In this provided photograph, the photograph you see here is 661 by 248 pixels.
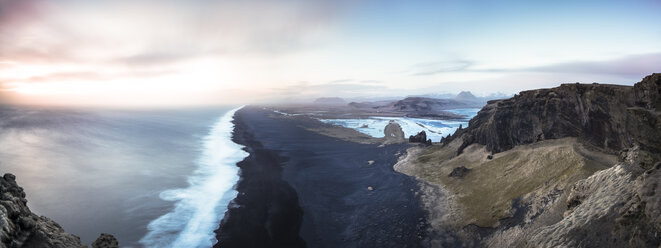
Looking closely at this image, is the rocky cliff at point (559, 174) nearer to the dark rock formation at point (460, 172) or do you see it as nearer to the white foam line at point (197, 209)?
the dark rock formation at point (460, 172)

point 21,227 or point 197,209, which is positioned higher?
point 21,227

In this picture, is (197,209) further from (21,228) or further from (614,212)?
(614,212)

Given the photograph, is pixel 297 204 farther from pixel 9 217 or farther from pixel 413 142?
pixel 413 142

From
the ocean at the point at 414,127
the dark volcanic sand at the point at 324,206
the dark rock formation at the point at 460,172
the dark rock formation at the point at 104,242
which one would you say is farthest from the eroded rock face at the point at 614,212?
the ocean at the point at 414,127

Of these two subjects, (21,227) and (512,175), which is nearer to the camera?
(21,227)

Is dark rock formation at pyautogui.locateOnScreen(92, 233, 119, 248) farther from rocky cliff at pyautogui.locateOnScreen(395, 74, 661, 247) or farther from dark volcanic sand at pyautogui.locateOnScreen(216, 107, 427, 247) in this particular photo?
rocky cliff at pyautogui.locateOnScreen(395, 74, 661, 247)

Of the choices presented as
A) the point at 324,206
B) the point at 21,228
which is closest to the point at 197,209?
the point at 324,206

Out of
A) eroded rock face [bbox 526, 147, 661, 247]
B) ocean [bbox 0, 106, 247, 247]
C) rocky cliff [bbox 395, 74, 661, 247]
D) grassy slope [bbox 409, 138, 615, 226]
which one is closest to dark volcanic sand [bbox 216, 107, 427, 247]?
rocky cliff [bbox 395, 74, 661, 247]
